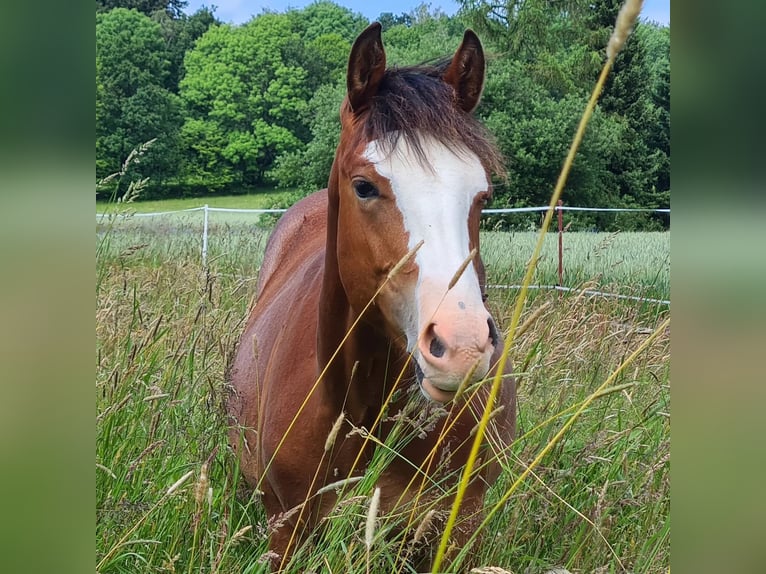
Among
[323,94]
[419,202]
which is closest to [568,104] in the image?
[323,94]

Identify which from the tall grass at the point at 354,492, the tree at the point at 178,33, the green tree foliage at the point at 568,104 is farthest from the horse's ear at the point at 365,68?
the tree at the point at 178,33

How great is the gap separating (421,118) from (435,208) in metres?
0.29

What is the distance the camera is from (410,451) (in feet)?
5.80

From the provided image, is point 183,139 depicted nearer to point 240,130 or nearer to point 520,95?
point 240,130

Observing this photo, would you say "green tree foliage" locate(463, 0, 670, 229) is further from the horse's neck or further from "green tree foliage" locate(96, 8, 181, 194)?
the horse's neck

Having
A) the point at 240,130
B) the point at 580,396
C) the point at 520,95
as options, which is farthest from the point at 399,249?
the point at 240,130

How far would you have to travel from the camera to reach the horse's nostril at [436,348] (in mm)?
1242

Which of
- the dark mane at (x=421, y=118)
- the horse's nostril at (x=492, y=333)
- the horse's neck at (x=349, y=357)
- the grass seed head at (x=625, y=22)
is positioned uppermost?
the dark mane at (x=421, y=118)

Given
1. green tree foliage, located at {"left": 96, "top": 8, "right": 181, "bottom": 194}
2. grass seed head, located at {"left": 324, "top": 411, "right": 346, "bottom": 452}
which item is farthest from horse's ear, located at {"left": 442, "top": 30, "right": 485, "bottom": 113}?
green tree foliage, located at {"left": 96, "top": 8, "right": 181, "bottom": 194}

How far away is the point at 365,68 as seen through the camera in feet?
5.53

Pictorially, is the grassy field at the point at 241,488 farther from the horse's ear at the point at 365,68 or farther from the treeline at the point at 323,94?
the treeline at the point at 323,94

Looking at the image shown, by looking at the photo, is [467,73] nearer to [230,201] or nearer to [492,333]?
[492,333]
